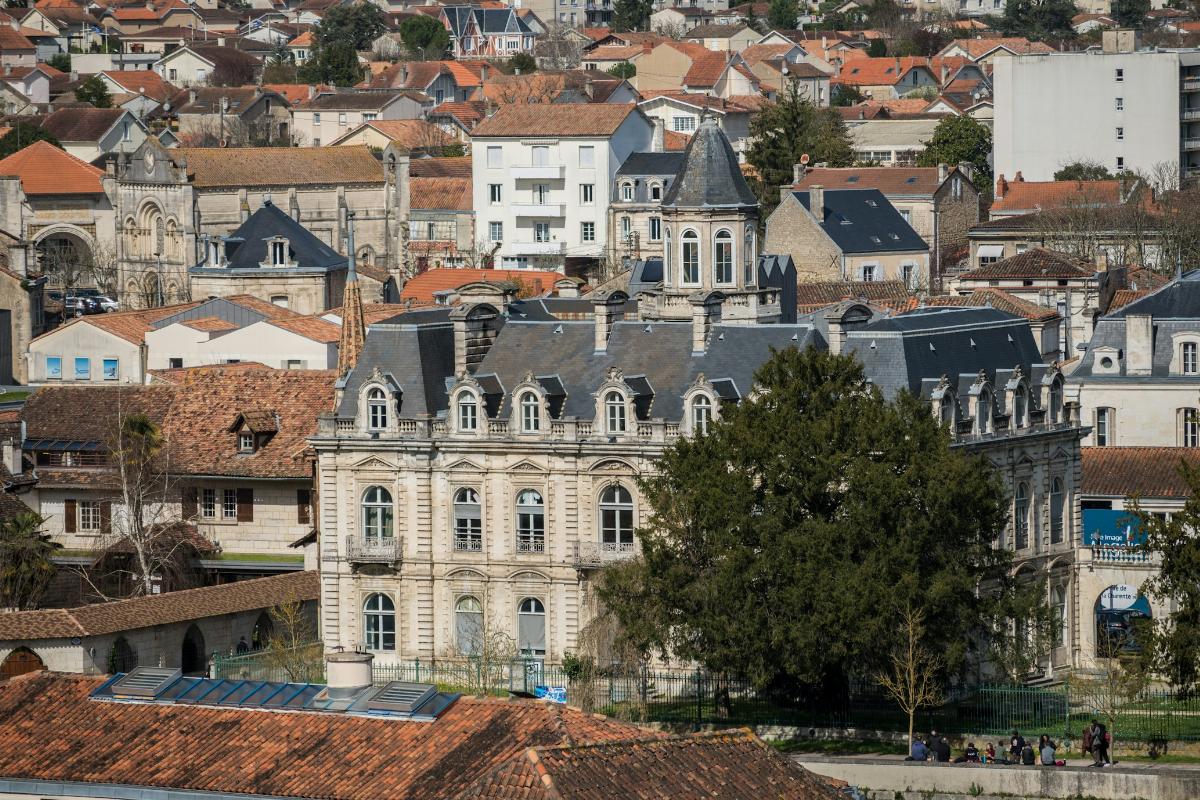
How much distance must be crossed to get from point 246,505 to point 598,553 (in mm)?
16838

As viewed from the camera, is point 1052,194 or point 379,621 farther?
point 1052,194

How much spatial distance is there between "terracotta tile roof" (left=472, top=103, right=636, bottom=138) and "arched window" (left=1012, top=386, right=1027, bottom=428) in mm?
82525

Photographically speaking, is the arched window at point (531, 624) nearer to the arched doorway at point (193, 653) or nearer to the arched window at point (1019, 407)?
the arched doorway at point (193, 653)

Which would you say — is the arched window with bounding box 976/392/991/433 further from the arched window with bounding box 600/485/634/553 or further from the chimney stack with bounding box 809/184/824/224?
the chimney stack with bounding box 809/184/824/224

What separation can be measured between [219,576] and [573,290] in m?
26.7

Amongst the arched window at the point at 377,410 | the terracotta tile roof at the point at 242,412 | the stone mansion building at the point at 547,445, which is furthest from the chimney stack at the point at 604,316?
the terracotta tile roof at the point at 242,412

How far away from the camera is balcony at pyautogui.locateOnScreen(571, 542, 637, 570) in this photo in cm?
8250

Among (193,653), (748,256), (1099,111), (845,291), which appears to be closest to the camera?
(193,653)

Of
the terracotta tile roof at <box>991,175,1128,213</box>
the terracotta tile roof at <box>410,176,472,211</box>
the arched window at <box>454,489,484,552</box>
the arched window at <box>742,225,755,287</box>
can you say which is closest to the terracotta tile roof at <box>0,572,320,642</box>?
the arched window at <box>454,489,484,552</box>

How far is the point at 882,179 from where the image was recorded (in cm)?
16088

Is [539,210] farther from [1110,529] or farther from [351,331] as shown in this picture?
[1110,529]

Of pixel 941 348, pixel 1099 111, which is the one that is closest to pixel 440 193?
pixel 1099 111

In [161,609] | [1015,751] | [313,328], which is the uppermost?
[313,328]

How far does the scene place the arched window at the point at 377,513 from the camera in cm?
8525
